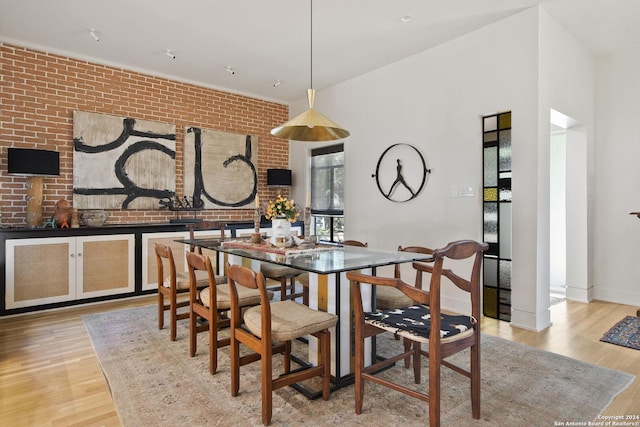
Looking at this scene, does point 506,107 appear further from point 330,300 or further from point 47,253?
point 47,253

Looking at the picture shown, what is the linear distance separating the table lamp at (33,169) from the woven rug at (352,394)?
Answer: 6.76 ft

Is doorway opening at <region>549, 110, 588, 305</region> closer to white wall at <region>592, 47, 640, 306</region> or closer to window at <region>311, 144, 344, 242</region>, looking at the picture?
white wall at <region>592, 47, 640, 306</region>

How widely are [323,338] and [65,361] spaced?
2.02m

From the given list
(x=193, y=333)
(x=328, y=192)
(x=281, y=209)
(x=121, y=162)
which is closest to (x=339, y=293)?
(x=281, y=209)

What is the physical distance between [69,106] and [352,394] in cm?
454

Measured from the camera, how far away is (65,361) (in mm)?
2770

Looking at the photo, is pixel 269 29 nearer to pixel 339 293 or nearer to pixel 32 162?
pixel 32 162

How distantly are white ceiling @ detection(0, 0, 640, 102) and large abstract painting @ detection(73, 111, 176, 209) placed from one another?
2.61 feet

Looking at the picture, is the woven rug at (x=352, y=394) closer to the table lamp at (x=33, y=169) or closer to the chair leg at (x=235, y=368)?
the chair leg at (x=235, y=368)

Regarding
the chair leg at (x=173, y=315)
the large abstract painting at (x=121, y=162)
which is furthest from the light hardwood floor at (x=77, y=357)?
the large abstract painting at (x=121, y=162)

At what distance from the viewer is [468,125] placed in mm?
3963

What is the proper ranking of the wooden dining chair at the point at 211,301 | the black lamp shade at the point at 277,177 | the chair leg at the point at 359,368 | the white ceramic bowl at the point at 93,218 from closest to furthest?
the chair leg at the point at 359,368 → the wooden dining chair at the point at 211,301 → the white ceramic bowl at the point at 93,218 → the black lamp shade at the point at 277,177

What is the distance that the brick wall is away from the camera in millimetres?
4129

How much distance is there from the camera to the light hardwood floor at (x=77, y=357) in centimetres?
209
